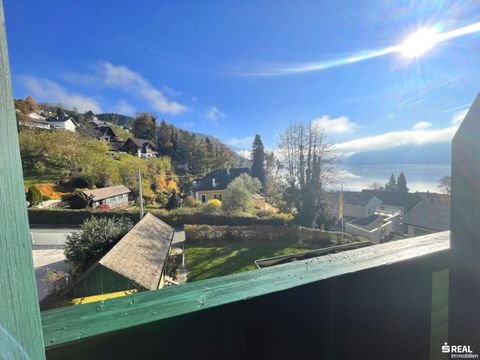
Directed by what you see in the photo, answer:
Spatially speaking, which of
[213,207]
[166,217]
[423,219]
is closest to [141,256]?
[166,217]

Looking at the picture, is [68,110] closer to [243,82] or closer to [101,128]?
[101,128]

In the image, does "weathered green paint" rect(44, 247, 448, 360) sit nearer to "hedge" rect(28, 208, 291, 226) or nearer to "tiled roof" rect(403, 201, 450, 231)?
"tiled roof" rect(403, 201, 450, 231)

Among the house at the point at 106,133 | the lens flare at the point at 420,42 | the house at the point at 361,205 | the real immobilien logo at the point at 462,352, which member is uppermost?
the house at the point at 106,133

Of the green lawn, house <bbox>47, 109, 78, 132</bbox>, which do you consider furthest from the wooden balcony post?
house <bbox>47, 109, 78, 132</bbox>

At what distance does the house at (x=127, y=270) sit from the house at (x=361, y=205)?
1651 centimetres

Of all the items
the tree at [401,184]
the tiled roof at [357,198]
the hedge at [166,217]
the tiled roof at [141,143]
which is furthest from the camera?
the tiled roof at [141,143]

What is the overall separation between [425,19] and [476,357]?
4.03 feet

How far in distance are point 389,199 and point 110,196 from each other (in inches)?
792

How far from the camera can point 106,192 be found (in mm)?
14812

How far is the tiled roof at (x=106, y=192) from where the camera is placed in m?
13.9

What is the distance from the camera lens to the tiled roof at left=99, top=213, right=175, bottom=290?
4234 mm

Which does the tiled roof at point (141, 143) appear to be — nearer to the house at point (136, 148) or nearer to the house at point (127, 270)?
the house at point (136, 148)

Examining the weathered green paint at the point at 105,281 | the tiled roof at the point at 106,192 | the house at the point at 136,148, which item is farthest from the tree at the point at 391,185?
the house at the point at 136,148

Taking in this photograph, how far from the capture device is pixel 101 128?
29.0 m
